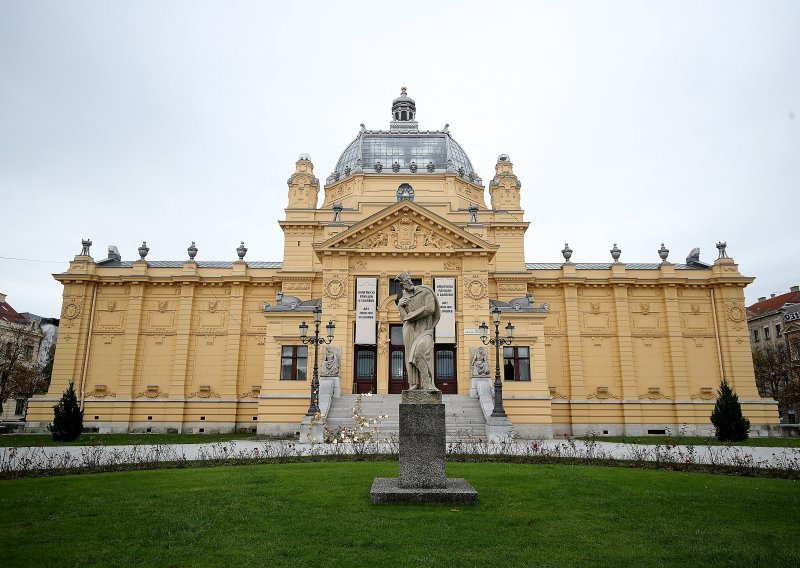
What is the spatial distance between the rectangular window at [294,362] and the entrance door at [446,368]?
8.24 meters

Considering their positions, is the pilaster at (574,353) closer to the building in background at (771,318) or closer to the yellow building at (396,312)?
the yellow building at (396,312)

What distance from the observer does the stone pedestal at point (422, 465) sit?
9.95 meters

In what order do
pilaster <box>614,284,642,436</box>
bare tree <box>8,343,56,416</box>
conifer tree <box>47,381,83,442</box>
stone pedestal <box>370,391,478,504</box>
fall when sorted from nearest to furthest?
stone pedestal <box>370,391,478,504</box>, conifer tree <box>47,381,83,442</box>, pilaster <box>614,284,642,436</box>, bare tree <box>8,343,56,416</box>

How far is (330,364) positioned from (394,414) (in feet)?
17.8

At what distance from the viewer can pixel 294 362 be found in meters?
32.7

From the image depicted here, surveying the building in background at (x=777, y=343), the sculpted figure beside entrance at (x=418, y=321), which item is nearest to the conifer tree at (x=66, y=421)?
the sculpted figure beside entrance at (x=418, y=321)

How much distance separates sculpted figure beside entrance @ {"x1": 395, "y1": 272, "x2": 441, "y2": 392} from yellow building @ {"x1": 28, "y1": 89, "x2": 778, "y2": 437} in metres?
20.8

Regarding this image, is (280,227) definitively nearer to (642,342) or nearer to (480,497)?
(642,342)

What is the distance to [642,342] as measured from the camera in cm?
3869

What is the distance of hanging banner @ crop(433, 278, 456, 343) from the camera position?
32219mm

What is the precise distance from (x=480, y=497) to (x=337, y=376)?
2046cm

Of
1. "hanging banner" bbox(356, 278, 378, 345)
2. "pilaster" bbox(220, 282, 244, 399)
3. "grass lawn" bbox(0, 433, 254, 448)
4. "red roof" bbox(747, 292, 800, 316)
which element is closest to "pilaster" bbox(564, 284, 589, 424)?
"hanging banner" bbox(356, 278, 378, 345)

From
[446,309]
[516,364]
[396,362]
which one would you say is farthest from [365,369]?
[516,364]

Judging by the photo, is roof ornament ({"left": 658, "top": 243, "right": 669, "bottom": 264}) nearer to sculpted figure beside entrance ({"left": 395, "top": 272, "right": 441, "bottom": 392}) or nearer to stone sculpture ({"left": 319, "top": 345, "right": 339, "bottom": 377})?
stone sculpture ({"left": 319, "top": 345, "right": 339, "bottom": 377})
